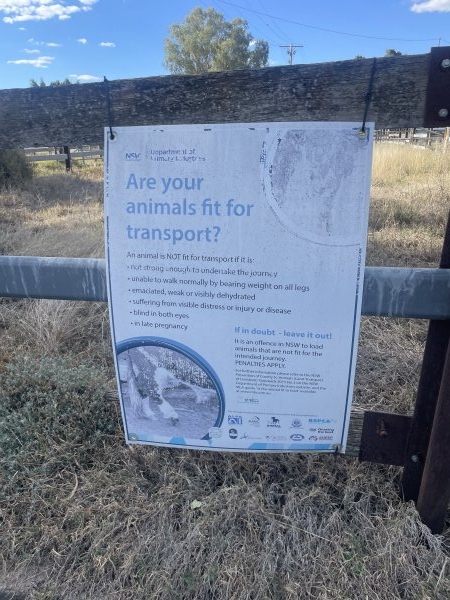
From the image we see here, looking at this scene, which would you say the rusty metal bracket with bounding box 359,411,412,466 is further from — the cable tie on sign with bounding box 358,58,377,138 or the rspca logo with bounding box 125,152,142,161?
the rspca logo with bounding box 125,152,142,161

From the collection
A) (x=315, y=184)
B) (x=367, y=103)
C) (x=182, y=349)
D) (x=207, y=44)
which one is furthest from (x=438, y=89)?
(x=207, y=44)

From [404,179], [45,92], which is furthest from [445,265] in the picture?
[404,179]

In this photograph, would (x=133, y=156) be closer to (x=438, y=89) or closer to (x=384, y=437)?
(x=438, y=89)

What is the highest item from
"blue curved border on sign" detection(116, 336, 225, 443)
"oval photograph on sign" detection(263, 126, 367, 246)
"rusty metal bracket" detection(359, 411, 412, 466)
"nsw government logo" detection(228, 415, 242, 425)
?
"oval photograph on sign" detection(263, 126, 367, 246)

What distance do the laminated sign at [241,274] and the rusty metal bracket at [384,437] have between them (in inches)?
7.3

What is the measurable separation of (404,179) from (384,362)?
30.1 ft

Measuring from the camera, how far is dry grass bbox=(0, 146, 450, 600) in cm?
172

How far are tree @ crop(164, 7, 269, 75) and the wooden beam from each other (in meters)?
48.9

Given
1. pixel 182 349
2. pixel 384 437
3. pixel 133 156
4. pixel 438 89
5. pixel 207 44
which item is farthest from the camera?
pixel 207 44

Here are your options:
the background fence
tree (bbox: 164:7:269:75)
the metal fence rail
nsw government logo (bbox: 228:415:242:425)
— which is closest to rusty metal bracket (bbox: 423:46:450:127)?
the background fence

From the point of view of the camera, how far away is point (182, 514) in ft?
6.35

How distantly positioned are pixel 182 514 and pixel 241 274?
99cm

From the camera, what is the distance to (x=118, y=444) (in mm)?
2262

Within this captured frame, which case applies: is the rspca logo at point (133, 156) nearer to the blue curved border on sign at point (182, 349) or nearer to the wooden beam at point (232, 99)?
the wooden beam at point (232, 99)
